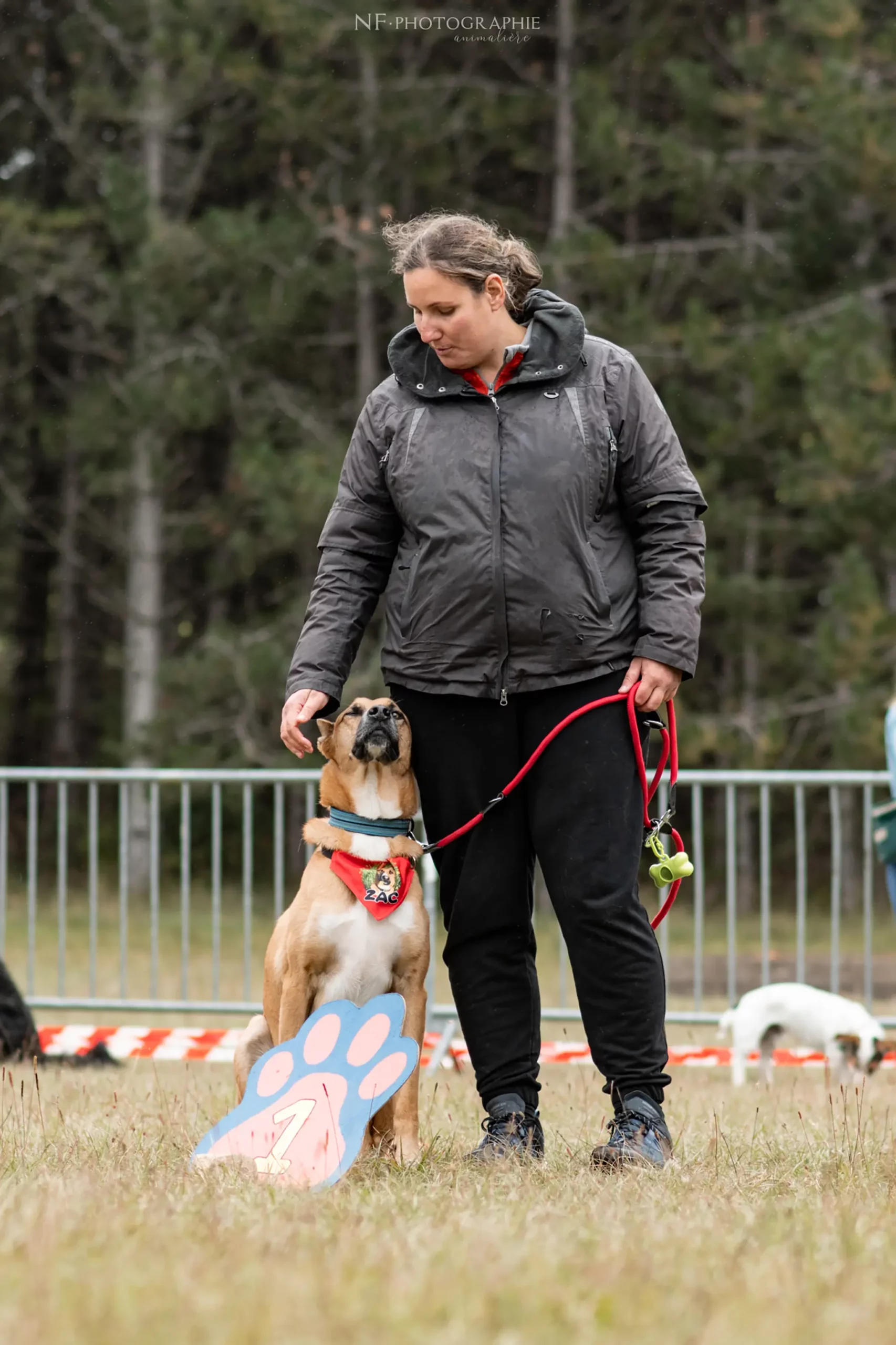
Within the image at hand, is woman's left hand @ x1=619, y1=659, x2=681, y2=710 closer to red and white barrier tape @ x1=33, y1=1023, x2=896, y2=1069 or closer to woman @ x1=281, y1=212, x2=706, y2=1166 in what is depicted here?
woman @ x1=281, y1=212, x2=706, y2=1166

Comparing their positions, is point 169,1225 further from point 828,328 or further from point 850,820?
point 850,820

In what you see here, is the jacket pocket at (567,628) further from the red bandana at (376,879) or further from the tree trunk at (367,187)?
the tree trunk at (367,187)

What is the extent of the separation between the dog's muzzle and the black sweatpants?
22 centimetres

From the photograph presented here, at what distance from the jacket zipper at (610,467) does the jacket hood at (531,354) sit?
171 millimetres

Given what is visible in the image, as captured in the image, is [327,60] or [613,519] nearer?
[613,519]

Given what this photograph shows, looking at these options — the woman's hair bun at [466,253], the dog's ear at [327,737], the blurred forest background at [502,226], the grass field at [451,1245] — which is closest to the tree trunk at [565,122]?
the blurred forest background at [502,226]

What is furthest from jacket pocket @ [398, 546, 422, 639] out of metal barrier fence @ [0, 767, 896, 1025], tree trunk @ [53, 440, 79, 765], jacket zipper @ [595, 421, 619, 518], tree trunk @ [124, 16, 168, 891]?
tree trunk @ [53, 440, 79, 765]

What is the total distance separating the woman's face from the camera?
3633 mm

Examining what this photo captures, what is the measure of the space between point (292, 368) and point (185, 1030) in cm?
1113

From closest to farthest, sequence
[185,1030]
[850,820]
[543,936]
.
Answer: [185,1030] → [543,936] → [850,820]

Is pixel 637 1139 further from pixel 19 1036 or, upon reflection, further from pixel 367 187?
pixel 367 187

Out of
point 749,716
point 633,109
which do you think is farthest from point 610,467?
point 633,109

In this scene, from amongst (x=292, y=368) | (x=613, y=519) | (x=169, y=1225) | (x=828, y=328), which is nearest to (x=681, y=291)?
(x=828, y=328)

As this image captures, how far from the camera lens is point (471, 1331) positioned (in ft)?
6.89
